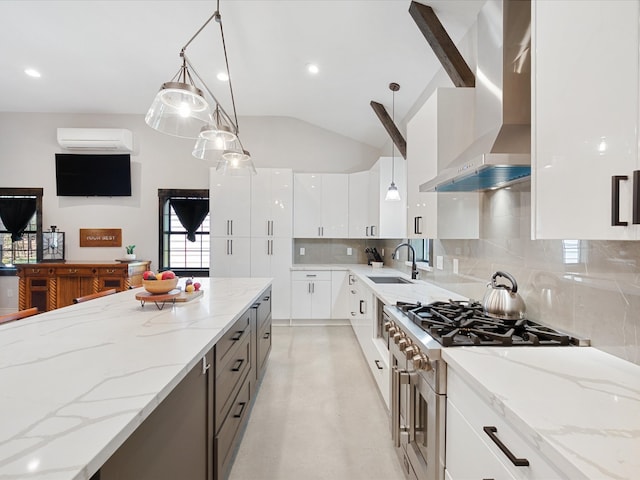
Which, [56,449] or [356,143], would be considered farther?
[356,143]

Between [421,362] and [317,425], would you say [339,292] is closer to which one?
[317,425]

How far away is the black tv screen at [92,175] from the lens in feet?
16.2

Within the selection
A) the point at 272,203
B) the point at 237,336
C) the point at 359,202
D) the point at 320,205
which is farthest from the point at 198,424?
the point at 359,202

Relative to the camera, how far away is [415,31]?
2.45 metres

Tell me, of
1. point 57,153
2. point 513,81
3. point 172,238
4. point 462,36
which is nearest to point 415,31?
point 462,36

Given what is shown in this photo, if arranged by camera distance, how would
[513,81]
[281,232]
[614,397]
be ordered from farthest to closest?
[281,232] → [513,81] → [614,397]

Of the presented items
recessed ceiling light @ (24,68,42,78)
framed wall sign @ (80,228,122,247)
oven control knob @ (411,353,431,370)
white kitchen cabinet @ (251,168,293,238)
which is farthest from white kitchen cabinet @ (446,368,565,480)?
recessed ceiling light @ (24,68,42,78)

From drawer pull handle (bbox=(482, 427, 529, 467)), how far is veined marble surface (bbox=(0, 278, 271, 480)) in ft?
3.11

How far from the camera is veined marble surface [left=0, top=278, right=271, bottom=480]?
0.59m

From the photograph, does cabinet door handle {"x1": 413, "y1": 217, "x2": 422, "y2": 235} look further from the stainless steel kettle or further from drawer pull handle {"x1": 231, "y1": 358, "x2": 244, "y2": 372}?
drawer pull handle {"x1": 231, "y1": 358, "x2": 244, "y2": 372}

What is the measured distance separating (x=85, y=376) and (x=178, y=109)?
144cm

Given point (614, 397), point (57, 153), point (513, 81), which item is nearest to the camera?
point (614, 397)

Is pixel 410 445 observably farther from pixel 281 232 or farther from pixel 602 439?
pixel 281 232

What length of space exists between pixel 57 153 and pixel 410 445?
645 centimetres
